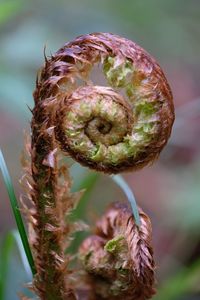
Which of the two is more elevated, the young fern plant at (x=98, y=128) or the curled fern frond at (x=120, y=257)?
the young fern plant at (x=98, y=128)

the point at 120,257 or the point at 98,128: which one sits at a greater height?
the point at 98,128

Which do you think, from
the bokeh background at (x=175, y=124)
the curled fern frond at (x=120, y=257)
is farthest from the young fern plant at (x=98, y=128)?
the bokeh background at (x=175, y=124)

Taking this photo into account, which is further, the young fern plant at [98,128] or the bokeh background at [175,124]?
the bokeh background at [175,124]

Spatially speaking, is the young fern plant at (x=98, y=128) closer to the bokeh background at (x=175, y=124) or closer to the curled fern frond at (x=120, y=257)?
the curled fern frond at (x=120, y=257)

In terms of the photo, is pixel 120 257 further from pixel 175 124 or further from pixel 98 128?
pixel 175 124

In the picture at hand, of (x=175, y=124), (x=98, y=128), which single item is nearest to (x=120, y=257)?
(x=98, y=128)

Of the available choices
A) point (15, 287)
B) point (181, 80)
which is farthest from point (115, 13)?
point (15, 287)
